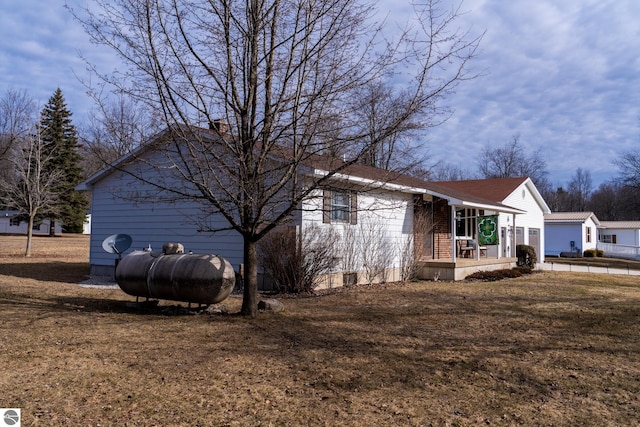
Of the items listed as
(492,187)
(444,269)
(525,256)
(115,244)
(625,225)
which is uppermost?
(492,187)

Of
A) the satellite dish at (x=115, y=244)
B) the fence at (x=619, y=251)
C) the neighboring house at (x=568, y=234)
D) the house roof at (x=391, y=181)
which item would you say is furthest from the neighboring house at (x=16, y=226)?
the fence at (x=619, y=251)

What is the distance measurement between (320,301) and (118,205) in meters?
8.83

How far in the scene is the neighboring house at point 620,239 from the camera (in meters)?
40.8

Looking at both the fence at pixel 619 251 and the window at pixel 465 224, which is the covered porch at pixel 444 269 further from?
the fence at pixel 619 251

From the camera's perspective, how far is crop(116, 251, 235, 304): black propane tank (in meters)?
8.35

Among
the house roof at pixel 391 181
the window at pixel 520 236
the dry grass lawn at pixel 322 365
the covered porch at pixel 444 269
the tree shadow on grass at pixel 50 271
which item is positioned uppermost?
the house roof at pixel 391 181

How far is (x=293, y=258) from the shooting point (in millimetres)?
11570

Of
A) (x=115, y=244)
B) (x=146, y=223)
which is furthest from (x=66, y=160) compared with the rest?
(x=115, y=244)

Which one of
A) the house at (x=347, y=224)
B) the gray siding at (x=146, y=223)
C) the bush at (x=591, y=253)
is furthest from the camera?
the bush at (x=591, y=253)

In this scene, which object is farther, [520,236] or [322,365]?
[520,236]

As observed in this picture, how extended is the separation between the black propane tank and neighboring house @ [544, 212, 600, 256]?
36.2 meters

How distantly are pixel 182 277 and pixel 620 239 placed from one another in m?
47.4

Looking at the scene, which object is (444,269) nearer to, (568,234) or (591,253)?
(591,253)

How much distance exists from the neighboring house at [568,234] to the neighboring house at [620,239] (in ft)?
9.23
